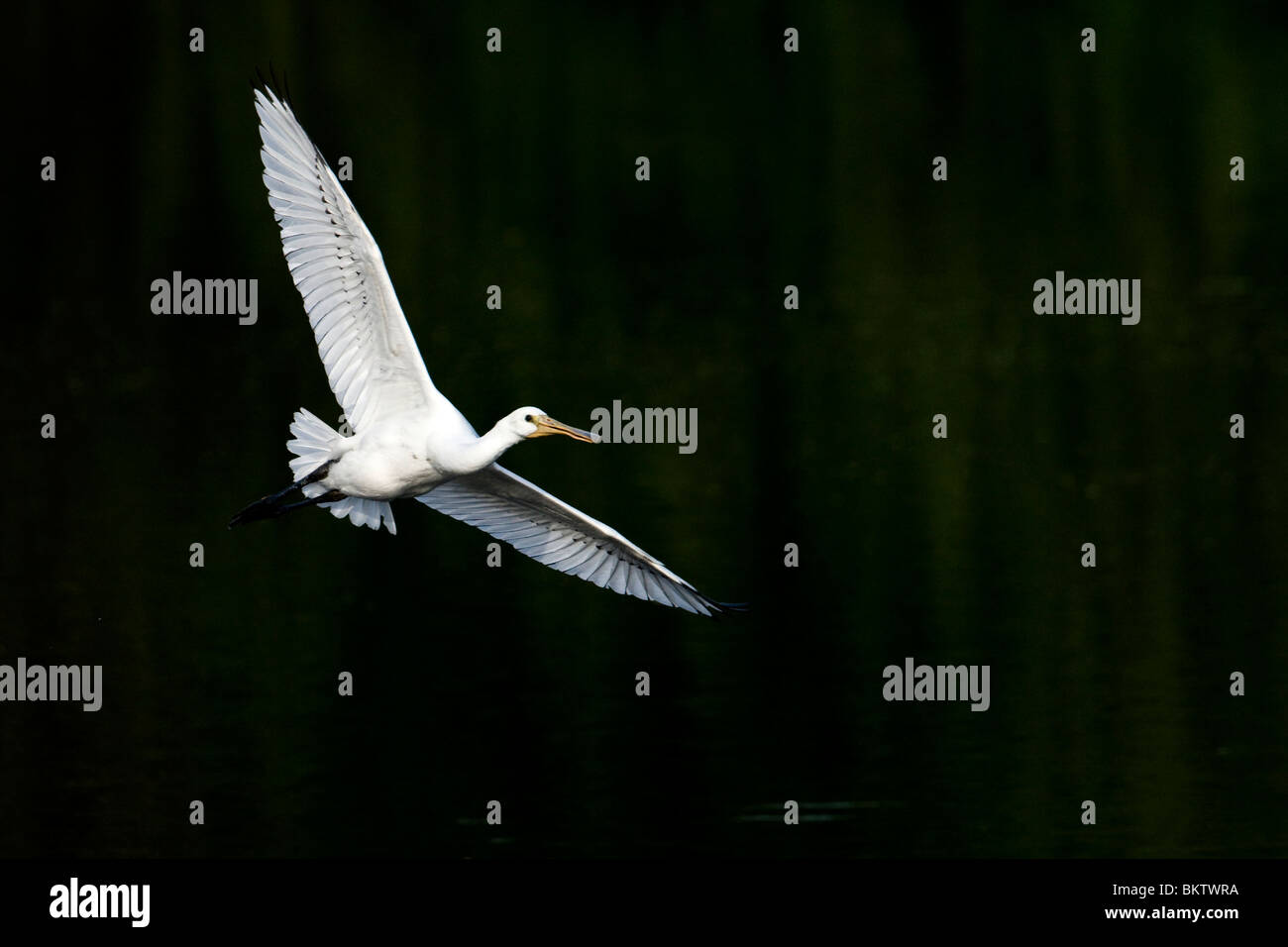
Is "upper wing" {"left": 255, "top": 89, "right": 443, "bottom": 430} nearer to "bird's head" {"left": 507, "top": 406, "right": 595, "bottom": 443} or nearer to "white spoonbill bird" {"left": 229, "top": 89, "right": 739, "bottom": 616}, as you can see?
"white spoonbill bird" {"left": 229, "top": 89, "right": 739, "bottom": 616}

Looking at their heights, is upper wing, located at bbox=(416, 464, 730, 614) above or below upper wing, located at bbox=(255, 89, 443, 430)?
below

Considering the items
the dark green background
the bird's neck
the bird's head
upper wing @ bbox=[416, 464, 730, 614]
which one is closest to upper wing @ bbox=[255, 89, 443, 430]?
the bird's neck

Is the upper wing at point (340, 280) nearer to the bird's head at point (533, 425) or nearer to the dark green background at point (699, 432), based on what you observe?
the bird's head at point (533, 425)

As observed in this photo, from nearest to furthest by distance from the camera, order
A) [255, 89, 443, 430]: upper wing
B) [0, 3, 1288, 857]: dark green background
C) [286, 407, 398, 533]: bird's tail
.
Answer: [255, 89, 443, 430]: upper wing
[286, 407, 398, 533]: bird's tail
[0, 3, 1288, 857]: dark green background

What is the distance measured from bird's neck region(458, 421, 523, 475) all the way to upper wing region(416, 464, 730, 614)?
Answer: 17.7 inches

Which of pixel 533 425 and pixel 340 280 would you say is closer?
pixel 533 425

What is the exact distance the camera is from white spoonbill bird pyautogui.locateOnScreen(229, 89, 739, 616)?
12906mm

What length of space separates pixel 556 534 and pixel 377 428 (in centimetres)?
139

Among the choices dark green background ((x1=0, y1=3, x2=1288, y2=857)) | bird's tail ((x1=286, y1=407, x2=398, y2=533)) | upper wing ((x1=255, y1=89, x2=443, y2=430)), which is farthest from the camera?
dark green background ((x1=0, y1=3, x2=1288, y2=857))

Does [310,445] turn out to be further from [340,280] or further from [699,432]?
[699,432]

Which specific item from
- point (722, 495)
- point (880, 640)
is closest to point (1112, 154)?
point (722, 495)

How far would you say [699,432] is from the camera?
73.6ft

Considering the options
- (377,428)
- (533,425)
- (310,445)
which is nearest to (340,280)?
(377,428)

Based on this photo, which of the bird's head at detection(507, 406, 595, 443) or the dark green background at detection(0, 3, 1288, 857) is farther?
the dark green background at detection(0, 3, 1288, 857)
